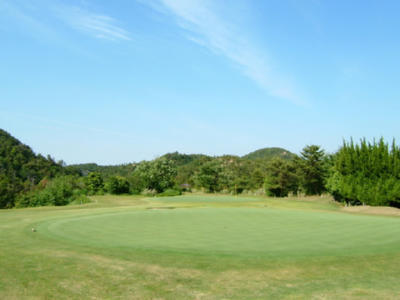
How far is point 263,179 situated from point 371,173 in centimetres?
2964

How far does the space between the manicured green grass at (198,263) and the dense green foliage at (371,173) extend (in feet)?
47.9

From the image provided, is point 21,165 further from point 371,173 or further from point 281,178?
point 371,173

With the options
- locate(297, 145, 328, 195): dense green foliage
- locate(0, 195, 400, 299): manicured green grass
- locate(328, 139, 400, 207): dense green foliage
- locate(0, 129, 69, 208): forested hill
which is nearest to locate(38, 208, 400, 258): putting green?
locate(0, 195, 400, 299): manicured green grass

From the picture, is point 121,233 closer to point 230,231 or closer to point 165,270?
point 230,231

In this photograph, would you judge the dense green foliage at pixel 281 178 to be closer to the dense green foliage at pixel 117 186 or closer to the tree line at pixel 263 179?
the tree line at pixel 263 179

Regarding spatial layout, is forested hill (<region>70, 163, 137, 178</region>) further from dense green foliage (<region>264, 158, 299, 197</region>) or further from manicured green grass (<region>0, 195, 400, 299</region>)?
manicured green grass (<region>0, 195, 400, 299</region>)

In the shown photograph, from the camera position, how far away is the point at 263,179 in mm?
55812

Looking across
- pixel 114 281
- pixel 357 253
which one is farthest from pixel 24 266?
pixel 357 253

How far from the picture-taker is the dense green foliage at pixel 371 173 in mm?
25266

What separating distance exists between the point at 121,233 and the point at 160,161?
39.2 m

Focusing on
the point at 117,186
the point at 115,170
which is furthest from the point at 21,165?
the point at 117,186

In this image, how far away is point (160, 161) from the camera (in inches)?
2000

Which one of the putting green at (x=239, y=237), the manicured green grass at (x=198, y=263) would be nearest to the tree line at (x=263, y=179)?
the putting green at (x=239, y=237)

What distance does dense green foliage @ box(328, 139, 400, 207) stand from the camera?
25.3 metres
